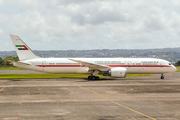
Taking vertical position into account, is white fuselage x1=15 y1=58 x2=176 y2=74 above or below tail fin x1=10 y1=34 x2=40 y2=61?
below

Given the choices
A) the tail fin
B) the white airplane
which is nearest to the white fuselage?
the white airplane

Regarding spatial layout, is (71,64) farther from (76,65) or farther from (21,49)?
(21,49)

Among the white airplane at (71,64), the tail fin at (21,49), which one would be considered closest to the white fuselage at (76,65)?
the white airplane at (71,64)

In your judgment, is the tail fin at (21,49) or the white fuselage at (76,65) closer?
the white fuselage at (76,65)

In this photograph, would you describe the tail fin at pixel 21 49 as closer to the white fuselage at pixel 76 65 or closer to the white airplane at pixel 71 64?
the white airplane at pixel 71 64

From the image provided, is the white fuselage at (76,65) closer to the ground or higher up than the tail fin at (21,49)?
closer to the ground

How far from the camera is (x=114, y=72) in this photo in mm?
39594

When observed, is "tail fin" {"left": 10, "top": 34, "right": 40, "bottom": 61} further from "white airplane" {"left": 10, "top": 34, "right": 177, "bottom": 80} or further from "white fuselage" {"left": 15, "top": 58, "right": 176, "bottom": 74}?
"white fuselage" {"left": 15, "top": 58, "right": 176, "bottom": 74}

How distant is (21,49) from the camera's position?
140ft

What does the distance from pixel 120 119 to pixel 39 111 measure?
5.37m

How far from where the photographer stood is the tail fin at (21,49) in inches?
1678

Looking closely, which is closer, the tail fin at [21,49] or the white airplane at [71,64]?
the white airplane at [71,64]

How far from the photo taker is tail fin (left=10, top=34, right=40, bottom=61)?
140 ft

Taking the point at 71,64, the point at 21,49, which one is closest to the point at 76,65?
the point at 71,64
